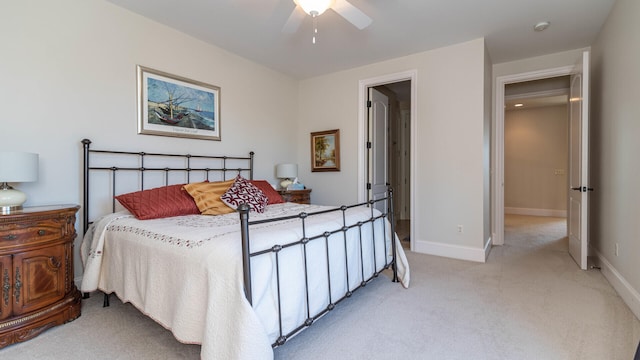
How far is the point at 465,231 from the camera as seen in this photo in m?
3.59

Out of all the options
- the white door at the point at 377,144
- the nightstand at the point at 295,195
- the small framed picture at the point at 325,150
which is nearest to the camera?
the nightstand at the point at 295,195

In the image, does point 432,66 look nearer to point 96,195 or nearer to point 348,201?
point 348,201

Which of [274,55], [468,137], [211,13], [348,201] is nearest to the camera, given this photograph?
[211,13]

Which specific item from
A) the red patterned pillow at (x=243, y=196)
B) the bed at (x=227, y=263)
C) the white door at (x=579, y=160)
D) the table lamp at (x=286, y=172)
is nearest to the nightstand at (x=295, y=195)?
the table lamp at (x=286, y=172)

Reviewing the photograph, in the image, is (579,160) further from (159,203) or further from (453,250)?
(159,203)

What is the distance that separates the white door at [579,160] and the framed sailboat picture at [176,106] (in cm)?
405

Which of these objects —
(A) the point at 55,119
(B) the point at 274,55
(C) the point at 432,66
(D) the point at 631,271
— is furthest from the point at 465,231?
(A) the point at 55,119

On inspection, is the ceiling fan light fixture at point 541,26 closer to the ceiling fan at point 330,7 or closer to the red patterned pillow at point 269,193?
the ceiling fan at point 330,7

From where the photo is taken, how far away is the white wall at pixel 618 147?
2.26 m

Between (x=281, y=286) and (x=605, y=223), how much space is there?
3.44m

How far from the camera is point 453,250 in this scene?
144 inches

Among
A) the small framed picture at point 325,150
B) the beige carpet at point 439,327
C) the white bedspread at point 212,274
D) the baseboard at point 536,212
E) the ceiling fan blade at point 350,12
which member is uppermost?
the ceiling fan blade at point 350,12

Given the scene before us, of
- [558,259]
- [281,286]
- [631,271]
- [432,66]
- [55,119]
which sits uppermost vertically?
[432,66]

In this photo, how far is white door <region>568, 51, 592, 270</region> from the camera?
10.0 feet
